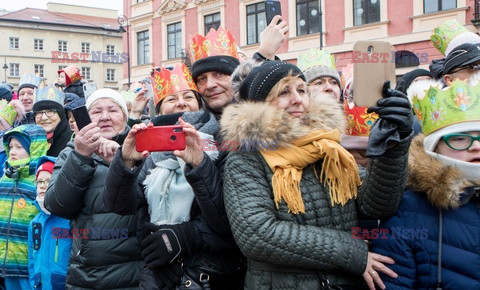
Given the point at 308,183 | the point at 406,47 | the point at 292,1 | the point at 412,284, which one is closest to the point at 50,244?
the point at 308,183

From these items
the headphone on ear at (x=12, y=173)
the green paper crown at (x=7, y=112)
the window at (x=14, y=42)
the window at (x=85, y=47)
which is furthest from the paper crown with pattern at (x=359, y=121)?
the window at (x=14, y=42)

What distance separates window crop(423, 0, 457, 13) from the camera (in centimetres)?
1614

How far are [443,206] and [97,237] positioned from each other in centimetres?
194

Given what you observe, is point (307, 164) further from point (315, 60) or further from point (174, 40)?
point (174, 40)

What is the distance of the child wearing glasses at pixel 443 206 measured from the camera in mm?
2012

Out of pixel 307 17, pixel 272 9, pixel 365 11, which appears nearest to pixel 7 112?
pixel 272 9

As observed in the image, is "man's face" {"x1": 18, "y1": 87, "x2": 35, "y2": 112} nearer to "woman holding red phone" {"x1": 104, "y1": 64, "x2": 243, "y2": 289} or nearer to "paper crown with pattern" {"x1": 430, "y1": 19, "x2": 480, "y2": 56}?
"woman holding red phone" {"x1": 104, "y1": 64, "x2": 243, "y2": 289}

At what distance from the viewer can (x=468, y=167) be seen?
6.66 feet

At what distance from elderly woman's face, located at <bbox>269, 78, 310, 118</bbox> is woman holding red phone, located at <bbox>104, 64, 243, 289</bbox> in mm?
428

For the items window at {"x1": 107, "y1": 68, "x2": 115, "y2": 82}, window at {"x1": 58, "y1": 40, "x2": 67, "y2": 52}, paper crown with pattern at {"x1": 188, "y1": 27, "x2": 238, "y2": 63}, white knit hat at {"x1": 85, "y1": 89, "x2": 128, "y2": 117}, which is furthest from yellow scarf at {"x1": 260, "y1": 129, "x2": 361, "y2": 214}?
window at {"x1": 58, "y1": 40, "x2": 67, "y2": 52}

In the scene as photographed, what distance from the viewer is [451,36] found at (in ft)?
12.8

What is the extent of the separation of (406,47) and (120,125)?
620 inches

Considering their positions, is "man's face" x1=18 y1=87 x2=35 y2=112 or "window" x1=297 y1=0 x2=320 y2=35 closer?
"man's face" x1=18 y1=87 x2=35 y2=112

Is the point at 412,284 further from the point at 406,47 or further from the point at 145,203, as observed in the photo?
the point at 406,47
